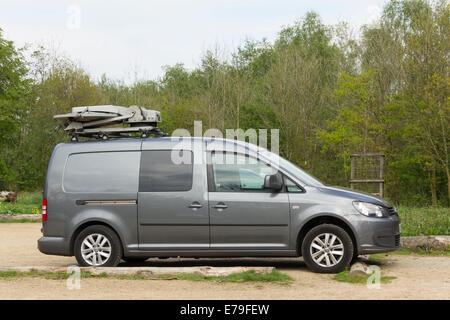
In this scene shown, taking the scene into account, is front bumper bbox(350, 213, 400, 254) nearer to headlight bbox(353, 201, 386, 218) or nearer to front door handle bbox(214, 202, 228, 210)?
headlight bbox(353, 201, 386, 218)

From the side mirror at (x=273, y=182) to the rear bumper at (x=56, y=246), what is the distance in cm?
326

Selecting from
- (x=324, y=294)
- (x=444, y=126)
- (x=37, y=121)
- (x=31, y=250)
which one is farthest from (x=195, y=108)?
(x=324, y=294)

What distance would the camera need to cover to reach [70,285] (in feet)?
26.2

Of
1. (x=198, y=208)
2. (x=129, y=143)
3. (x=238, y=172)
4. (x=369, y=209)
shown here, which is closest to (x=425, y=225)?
(x=369, y=209)

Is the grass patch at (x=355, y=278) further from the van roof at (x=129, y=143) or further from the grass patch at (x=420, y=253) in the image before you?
the grass patch at (x=420, y=253)

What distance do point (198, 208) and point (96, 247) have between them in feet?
5.66

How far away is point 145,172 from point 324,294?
11.7 ft

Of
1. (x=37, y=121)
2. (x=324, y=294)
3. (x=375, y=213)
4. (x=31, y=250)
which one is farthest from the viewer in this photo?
(x=37, y=121)

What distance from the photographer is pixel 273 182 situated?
8883 mm

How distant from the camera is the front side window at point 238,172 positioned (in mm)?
9148

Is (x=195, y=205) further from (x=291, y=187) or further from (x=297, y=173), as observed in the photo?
(x=297, y=173)

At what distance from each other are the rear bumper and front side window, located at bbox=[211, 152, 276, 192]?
2540mm

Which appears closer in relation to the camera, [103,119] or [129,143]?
[129,143]
